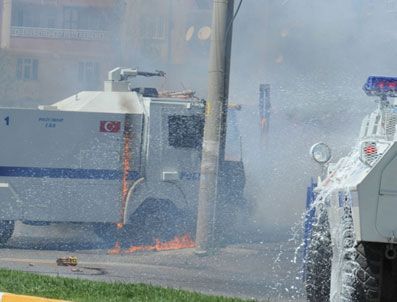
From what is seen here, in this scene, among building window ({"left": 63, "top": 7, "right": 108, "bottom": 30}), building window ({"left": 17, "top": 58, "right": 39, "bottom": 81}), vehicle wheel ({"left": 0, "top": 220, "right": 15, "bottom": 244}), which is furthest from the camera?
building window ({"left": 17, "top": 58, "right": 39, "bottom": 81})

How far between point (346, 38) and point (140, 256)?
22.1 feet

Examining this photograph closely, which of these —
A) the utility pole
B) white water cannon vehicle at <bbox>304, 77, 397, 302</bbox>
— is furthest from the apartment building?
white water cannon vehicle at <bbox>304, 77, 397, 302</bbox>

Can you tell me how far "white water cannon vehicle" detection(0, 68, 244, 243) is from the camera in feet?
56.2

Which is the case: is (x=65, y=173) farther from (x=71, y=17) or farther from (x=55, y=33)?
(x=55, y=33)

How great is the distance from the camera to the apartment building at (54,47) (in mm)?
38094

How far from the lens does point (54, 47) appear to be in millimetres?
44062

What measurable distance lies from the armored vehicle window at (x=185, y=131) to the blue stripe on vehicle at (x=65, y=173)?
82cm

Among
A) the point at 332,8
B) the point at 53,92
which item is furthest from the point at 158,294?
the point at 53,92

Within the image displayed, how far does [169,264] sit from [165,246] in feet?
5.61

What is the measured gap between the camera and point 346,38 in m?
21.4

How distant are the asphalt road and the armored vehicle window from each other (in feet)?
5.43

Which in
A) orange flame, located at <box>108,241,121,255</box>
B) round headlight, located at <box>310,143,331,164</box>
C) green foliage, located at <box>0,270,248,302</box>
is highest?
round headlight, located at <box>310,143,331,164</box>

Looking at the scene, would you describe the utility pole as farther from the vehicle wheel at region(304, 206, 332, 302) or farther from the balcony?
the balcony

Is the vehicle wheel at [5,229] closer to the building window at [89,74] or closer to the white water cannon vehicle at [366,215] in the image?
the white water cannon vehicle at [366,215]
